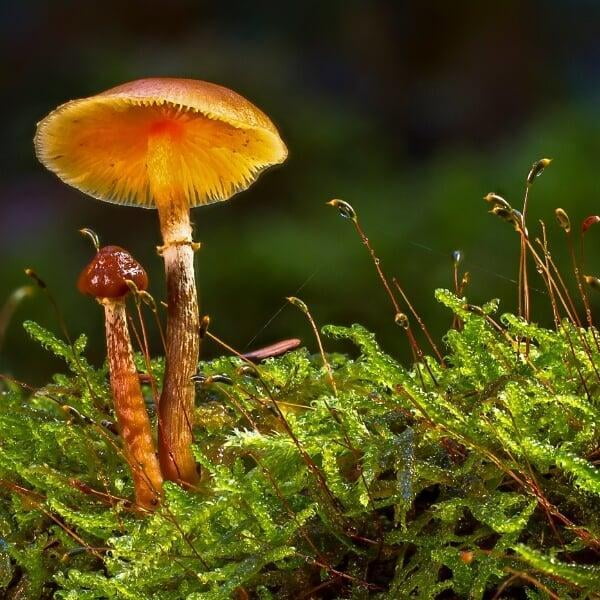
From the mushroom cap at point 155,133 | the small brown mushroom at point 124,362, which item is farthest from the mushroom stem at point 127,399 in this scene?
the mushroom cap at point 155,133

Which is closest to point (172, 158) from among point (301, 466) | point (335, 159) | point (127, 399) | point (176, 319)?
point (176, 319)

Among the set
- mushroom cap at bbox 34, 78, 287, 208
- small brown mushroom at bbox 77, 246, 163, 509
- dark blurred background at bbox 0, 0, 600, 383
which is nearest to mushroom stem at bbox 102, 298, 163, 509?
small brown mushroom at bbox 77, 246, 163, 509

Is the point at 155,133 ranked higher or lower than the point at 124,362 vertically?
higher

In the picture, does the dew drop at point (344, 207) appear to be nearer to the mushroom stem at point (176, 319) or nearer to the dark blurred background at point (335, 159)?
the mushroom stem at point (176, 319)

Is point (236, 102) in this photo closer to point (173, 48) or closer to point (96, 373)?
point (96, 373)

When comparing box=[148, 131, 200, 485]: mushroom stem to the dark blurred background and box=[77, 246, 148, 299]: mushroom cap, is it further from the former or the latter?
the dark blurred background

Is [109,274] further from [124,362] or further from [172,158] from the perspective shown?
[172,158]
